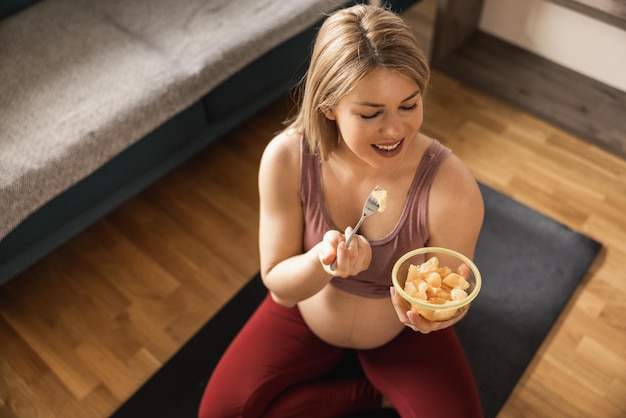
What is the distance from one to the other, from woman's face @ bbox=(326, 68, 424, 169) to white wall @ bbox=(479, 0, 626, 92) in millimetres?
1524

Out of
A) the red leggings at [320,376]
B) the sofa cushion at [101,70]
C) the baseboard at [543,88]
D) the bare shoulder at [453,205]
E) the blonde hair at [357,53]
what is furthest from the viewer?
the baseboard at [543,88]

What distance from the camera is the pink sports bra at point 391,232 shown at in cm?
113

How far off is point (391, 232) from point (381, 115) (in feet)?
0.89

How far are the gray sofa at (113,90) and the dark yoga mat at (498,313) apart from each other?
20.4 inches

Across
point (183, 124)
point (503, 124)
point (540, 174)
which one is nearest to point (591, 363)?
point (540, 174)

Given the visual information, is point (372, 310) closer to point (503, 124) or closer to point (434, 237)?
Answer: point (434, 237)

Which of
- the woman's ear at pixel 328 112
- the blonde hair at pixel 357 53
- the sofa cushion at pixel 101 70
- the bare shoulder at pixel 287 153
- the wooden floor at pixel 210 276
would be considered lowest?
the wooden floor at pixel 210 276

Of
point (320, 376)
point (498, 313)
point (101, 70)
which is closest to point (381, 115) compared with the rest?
point (320, 376)

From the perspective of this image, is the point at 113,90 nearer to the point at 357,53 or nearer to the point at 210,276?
the point at 210,276

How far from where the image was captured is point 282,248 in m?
1.21

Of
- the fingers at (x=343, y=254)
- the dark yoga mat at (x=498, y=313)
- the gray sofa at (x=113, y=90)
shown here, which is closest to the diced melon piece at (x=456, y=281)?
the fingers at (x=343, y=254)

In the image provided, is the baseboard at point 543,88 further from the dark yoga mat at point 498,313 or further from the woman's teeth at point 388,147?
the woman's teeth at point 388,147

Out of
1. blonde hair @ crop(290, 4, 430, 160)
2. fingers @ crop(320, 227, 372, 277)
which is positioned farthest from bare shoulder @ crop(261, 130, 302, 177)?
fingers @ crop(320, 227, 372, 277)

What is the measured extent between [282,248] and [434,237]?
0.32 meters
